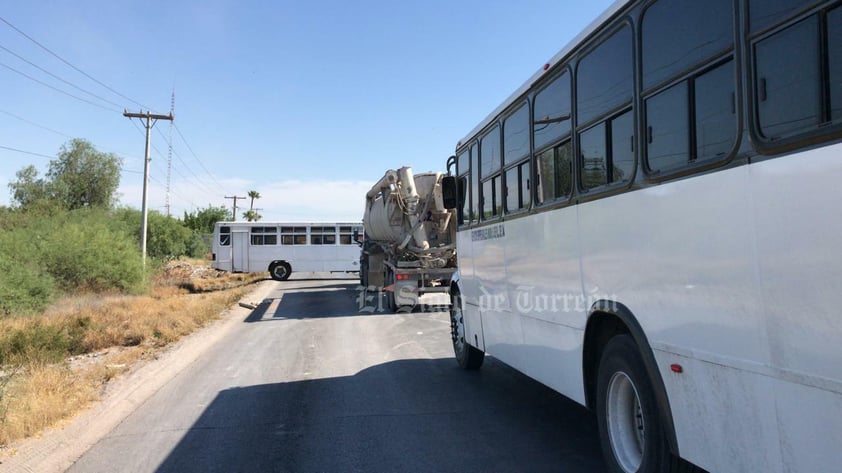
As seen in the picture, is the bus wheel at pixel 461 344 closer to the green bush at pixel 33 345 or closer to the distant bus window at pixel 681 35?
the distant bus window at pixel 681 35

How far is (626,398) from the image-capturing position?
13.4 feet

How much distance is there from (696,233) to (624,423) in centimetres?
162

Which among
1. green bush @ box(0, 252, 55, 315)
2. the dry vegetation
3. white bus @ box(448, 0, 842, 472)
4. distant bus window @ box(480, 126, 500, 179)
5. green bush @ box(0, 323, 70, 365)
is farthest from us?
green bush @ box(0, 252, 55, 315)

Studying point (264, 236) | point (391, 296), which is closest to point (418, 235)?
point (391, 296)

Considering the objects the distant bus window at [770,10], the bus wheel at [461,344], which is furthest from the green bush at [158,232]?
the distant bus window at [770,10]

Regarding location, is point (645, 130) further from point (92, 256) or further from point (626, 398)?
point (92, 256)

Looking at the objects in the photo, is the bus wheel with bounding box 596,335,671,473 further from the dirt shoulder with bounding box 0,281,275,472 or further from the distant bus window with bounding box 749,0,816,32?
the dirt shoulder with bounding box 0,281,275,472

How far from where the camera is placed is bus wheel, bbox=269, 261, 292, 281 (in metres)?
30.2

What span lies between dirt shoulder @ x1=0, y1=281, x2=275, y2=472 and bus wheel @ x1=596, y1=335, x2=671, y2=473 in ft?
14.2

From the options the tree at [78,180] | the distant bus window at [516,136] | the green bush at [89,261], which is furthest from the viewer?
the tree at [78,180]

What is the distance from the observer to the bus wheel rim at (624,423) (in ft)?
13.0

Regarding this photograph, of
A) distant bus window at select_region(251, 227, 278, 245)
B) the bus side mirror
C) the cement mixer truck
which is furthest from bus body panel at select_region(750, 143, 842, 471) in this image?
distant bus window at select_region(251, 227, 278, 245)

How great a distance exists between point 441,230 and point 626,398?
457 inches

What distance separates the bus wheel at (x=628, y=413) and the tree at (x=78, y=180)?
5547cm
